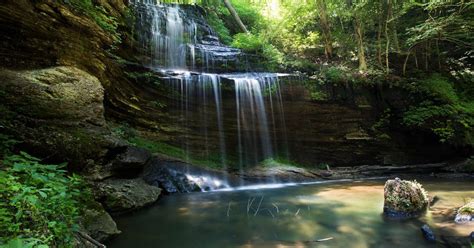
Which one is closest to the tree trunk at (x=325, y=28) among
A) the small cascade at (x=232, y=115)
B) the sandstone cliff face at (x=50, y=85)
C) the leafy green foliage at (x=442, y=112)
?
the leafy green foliage at (x=442, y=112)

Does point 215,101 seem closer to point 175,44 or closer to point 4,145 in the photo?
point 175,44

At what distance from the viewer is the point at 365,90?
13.6 meters

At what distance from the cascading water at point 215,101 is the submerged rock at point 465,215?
7376 millimetres

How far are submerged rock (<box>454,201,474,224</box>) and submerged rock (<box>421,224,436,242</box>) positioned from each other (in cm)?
75

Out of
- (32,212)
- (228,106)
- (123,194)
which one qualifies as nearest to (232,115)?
(228,106)

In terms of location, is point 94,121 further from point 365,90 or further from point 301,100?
point 365,90

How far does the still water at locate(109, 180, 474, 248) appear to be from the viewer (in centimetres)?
511

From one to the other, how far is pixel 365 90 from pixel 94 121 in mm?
10701

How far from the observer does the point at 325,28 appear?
15789mm

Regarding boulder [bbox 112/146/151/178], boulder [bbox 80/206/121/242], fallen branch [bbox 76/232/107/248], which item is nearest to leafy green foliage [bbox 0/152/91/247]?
fallen branch [bbox 76/232/107/248]

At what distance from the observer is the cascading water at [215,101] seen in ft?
38.9

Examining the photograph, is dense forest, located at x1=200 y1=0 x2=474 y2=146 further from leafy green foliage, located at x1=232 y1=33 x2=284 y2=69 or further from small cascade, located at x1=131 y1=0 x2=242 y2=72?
small cascade, located at x1=131 y1=0 x2=242 y2=72

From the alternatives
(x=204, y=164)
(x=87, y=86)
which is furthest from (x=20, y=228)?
(x=204, y=164)

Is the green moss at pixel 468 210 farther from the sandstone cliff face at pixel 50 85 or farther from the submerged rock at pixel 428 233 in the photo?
the sandstone cliff face at pixel 50 85
